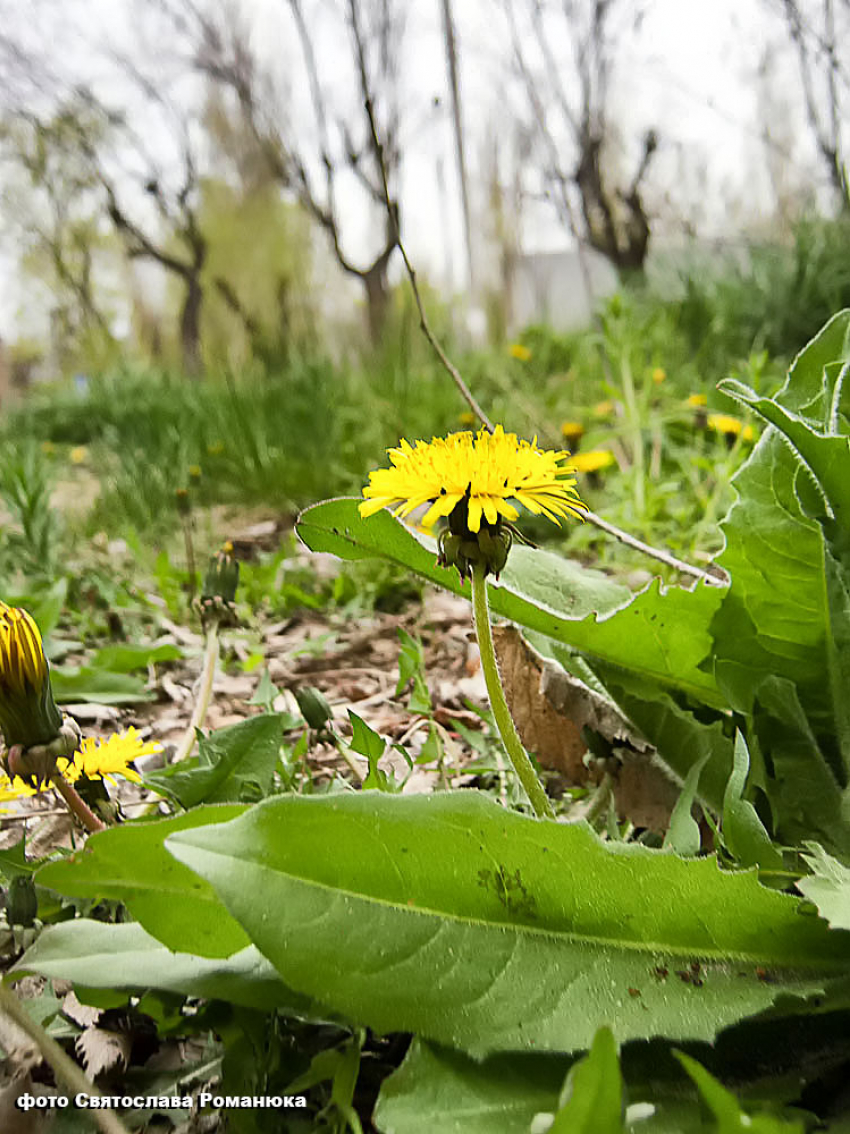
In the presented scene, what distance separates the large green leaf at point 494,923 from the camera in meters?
0.26

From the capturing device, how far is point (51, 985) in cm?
38

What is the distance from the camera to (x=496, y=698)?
35cm

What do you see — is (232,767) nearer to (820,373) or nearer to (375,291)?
(820,373)

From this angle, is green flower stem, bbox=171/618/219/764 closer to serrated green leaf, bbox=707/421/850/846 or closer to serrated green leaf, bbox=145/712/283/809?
serrated green leaf, bbox=145/712/283/809

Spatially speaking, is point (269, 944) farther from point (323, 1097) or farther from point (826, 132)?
point (826, 132)

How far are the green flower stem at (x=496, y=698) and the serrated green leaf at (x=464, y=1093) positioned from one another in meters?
0.09

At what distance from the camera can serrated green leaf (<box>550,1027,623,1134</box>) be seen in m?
0.20

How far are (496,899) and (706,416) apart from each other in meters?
1.41

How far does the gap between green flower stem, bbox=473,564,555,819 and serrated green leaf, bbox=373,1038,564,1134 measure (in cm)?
9

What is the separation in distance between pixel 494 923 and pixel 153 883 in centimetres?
13

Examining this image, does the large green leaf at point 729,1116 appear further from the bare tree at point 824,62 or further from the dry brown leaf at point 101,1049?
the bare tree at point 824,62

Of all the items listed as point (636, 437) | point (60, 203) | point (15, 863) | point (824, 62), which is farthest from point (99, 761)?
point (60, 203)

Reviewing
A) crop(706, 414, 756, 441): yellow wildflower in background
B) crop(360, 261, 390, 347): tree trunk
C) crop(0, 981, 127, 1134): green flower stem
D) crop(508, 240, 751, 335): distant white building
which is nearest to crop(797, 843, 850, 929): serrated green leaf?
crop(0, 981, 127, 1134): green flower stem

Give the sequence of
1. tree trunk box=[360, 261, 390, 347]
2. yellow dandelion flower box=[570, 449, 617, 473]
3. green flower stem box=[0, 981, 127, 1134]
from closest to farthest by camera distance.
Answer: green flower stem box=[0, 981, 127, 1134] < yellow dandelion flower box=[570, 449, 617, 473] < tree trunk box=[360, 261, 390, 347]
